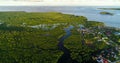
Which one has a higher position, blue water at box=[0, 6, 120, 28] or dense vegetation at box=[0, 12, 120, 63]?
blue water at box=[0, 6, 120, 28]

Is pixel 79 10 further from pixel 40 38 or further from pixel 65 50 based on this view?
pixel 65 50

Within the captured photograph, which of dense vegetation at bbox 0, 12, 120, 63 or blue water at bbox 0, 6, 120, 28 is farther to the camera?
blue water at bbox 0, 6, 120, 28

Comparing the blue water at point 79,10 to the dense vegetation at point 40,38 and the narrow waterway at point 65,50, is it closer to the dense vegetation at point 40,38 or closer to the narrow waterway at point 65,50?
the dense vegetation at point 40,38

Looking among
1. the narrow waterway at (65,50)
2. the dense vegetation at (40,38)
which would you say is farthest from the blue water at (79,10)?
the narrow waterway at (65,50)

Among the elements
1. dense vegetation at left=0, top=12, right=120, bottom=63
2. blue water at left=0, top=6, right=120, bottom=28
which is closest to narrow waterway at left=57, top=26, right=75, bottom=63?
dense vegetation at left=0, top=12, right=120, bottom=63

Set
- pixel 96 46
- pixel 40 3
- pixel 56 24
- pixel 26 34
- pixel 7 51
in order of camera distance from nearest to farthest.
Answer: pixel 7 51 < pixel 96 46 < pixel 26 34 < pixel 56 24 < pixel 40 3

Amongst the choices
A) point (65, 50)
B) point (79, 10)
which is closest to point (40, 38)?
point (65, 50)

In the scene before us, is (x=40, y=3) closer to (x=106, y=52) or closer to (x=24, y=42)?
(x=24, y=42)

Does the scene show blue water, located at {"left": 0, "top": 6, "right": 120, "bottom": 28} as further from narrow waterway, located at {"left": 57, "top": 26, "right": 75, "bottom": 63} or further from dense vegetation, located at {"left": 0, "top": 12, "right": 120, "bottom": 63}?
narrow waterway, located at {"left": 57, "top": 26, "right": 75, "bottom": 63}

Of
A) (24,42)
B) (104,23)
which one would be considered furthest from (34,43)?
(104,23)
